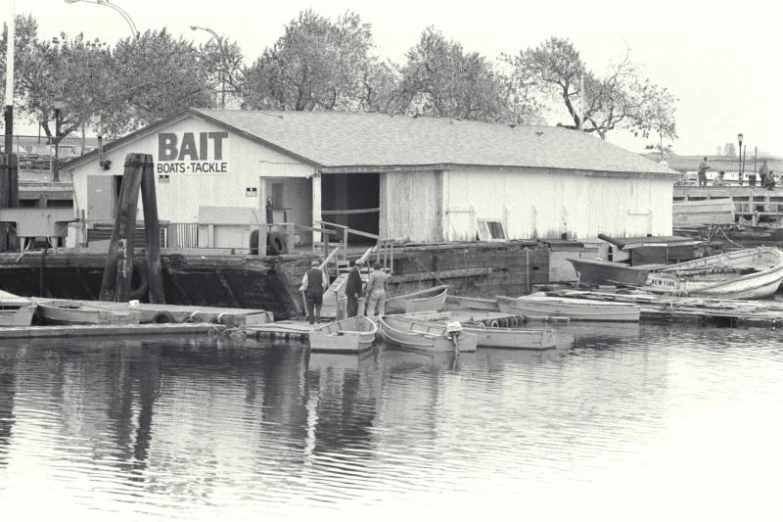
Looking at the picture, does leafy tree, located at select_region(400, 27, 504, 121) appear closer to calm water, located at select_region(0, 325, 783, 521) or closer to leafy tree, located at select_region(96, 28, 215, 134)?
leafy tree, located at select_region(96, 28, 215, 134)

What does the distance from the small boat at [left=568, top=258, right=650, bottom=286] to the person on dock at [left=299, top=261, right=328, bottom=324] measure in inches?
542

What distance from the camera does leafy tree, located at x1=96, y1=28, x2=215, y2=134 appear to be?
237 feet

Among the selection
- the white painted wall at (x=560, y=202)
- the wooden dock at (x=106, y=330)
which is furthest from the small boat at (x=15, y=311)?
the white painted wall at (x=560, y=202)

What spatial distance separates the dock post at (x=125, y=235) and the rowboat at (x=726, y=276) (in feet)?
57.5

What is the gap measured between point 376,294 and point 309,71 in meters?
45.9

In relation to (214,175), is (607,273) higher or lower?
lower

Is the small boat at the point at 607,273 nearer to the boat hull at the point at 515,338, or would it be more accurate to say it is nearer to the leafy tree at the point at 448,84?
the boat hull at the point at 515,338

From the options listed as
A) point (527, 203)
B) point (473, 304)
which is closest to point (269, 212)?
point (473, 304)

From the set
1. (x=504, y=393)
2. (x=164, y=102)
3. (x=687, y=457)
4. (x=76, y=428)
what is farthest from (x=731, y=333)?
(x=164, y=102)

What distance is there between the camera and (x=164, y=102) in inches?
2847

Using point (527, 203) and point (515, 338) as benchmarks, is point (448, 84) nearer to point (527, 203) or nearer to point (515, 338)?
point (527, 203)

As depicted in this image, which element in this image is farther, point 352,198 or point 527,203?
point 352,198

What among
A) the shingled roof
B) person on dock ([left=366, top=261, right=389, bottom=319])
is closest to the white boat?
person on dock ([left=366, top=261, right=389, bottom=319])

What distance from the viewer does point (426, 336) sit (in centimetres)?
3525
